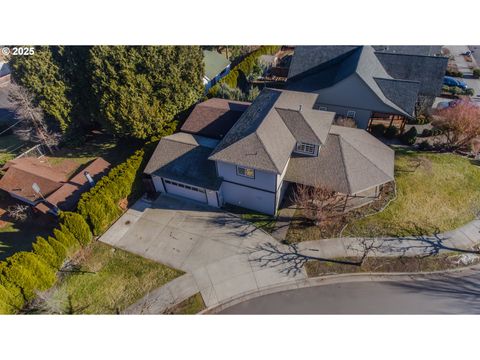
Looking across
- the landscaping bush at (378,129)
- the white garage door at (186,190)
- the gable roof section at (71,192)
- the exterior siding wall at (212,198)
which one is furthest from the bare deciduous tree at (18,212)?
the landscaping bush at (378,129)

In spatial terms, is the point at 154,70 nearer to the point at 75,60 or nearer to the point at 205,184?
the point at 75,60

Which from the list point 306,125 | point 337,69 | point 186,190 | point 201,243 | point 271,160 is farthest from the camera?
point 337,69

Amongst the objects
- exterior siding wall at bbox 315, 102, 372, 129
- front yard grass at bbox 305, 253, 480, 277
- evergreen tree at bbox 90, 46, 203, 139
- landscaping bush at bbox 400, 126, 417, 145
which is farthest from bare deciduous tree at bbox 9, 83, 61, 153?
landscaping bush at bbox 400, 126, 417, 145

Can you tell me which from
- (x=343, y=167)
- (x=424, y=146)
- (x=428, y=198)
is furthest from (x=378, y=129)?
(x=343, y=167)

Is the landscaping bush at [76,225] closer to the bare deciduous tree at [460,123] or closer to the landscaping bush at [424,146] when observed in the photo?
the landscaping bush at [424,146]

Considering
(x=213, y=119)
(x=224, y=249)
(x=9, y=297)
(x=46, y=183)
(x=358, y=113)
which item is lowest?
(x=224, y=249)

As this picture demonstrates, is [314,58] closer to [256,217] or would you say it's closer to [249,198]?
[249,198]
